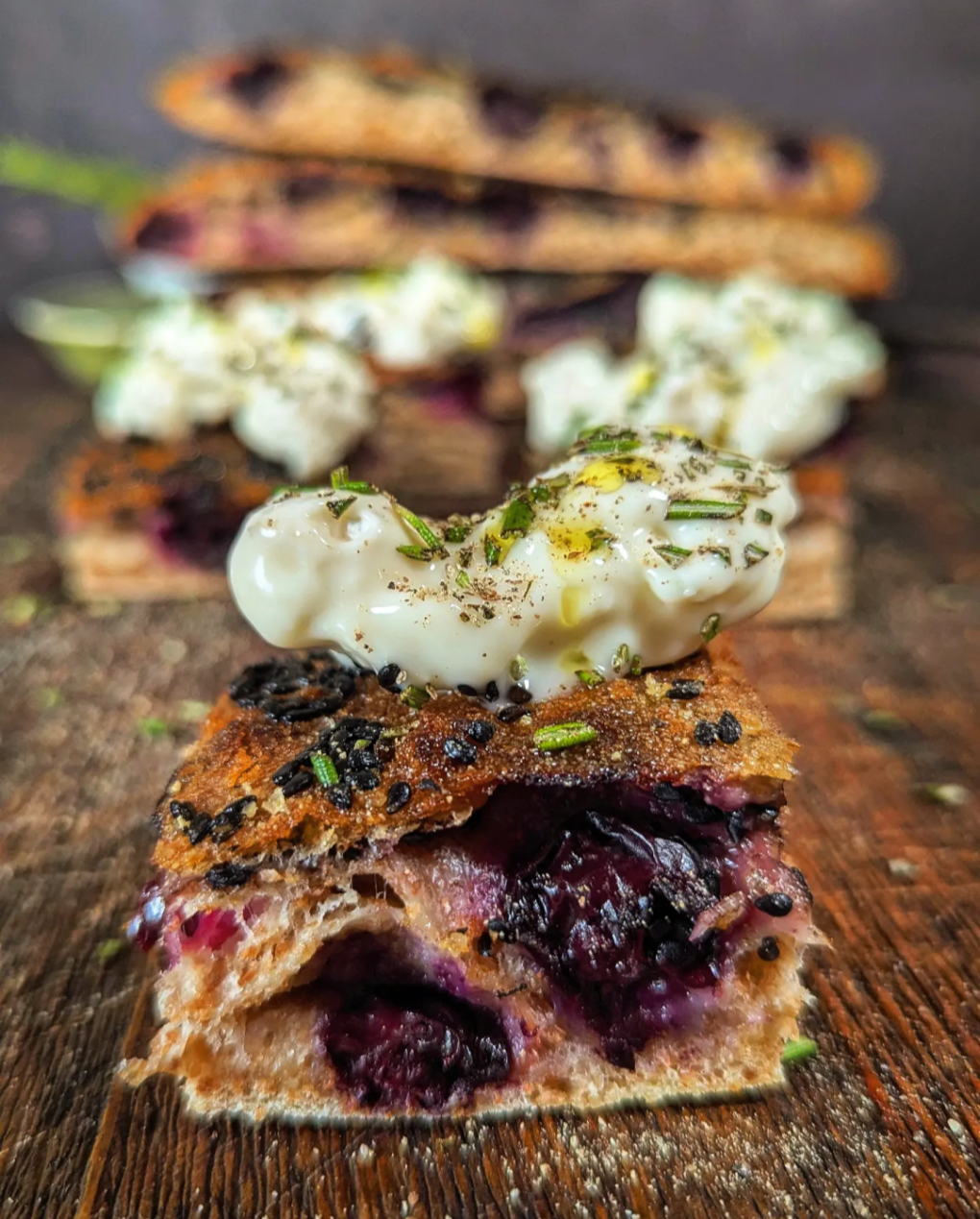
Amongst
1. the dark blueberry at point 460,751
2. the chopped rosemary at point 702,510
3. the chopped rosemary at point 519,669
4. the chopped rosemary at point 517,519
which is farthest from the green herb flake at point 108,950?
the chopped rosemary at point 702,510

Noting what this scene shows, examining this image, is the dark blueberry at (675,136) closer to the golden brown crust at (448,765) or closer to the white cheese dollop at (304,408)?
the white cheese dollop at (304,408)

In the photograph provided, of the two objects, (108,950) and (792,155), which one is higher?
(792,155)

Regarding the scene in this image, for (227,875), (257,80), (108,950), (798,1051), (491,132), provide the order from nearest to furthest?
(227,875)
(798,1051)
(108,950)
(257,80)
(491,132)

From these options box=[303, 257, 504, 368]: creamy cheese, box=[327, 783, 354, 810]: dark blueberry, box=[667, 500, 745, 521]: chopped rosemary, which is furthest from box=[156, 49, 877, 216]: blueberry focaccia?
box=[327, 783, 354, 810]: dark blueberry

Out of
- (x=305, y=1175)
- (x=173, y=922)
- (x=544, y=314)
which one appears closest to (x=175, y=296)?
(x=544, y=314)

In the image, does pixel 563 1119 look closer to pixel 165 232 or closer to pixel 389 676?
pixel 389 676

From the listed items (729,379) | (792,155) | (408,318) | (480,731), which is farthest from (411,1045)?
(792,155)

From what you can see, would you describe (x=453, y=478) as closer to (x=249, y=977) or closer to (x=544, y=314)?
(x=544, y=314)
